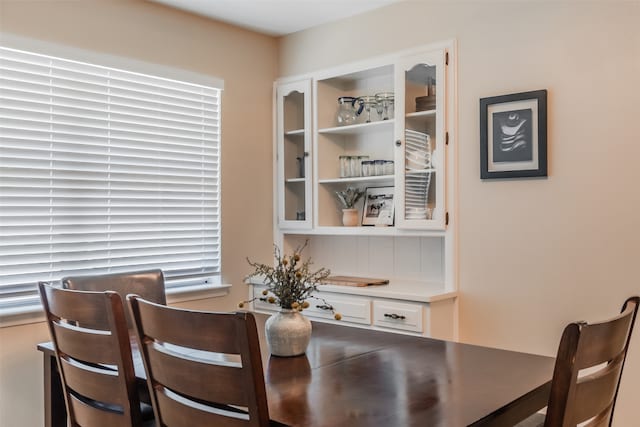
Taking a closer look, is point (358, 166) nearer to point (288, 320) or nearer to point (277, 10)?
point (277, 10)

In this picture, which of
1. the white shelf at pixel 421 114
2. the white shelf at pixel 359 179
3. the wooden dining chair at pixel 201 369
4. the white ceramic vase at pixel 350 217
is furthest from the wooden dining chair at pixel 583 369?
the white ceramic vase at pixel 350 217

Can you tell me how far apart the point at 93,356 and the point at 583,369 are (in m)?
1.39

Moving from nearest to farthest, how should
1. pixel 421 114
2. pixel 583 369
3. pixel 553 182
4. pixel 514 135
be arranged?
pixel 583 369, pixel 553 182, pixel 514 135, pixel 421 114

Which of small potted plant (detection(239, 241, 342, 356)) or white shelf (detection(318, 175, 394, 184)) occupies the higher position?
white shelf (detection(318, 175, 394, 184))

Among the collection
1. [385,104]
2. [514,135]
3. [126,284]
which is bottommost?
[126,284]

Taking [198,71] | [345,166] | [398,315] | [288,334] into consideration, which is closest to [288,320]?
[288,334]

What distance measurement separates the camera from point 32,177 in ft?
9.38

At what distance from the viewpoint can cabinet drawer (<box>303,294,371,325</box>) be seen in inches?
127

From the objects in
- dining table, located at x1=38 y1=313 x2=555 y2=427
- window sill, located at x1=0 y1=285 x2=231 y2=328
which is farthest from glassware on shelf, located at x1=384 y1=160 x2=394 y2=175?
dining table, located at x1=38 y1=313 x2=555 y2=427

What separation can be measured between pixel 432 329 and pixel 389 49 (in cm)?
169

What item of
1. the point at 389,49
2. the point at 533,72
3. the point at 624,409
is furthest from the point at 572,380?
the point at 389,49

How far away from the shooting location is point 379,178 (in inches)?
135

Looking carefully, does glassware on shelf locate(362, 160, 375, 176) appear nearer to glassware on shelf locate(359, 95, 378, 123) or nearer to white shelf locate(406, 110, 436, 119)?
glassware on shelf locate(359, 95, 378, 123)

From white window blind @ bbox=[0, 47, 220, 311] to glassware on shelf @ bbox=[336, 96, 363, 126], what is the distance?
824mm
